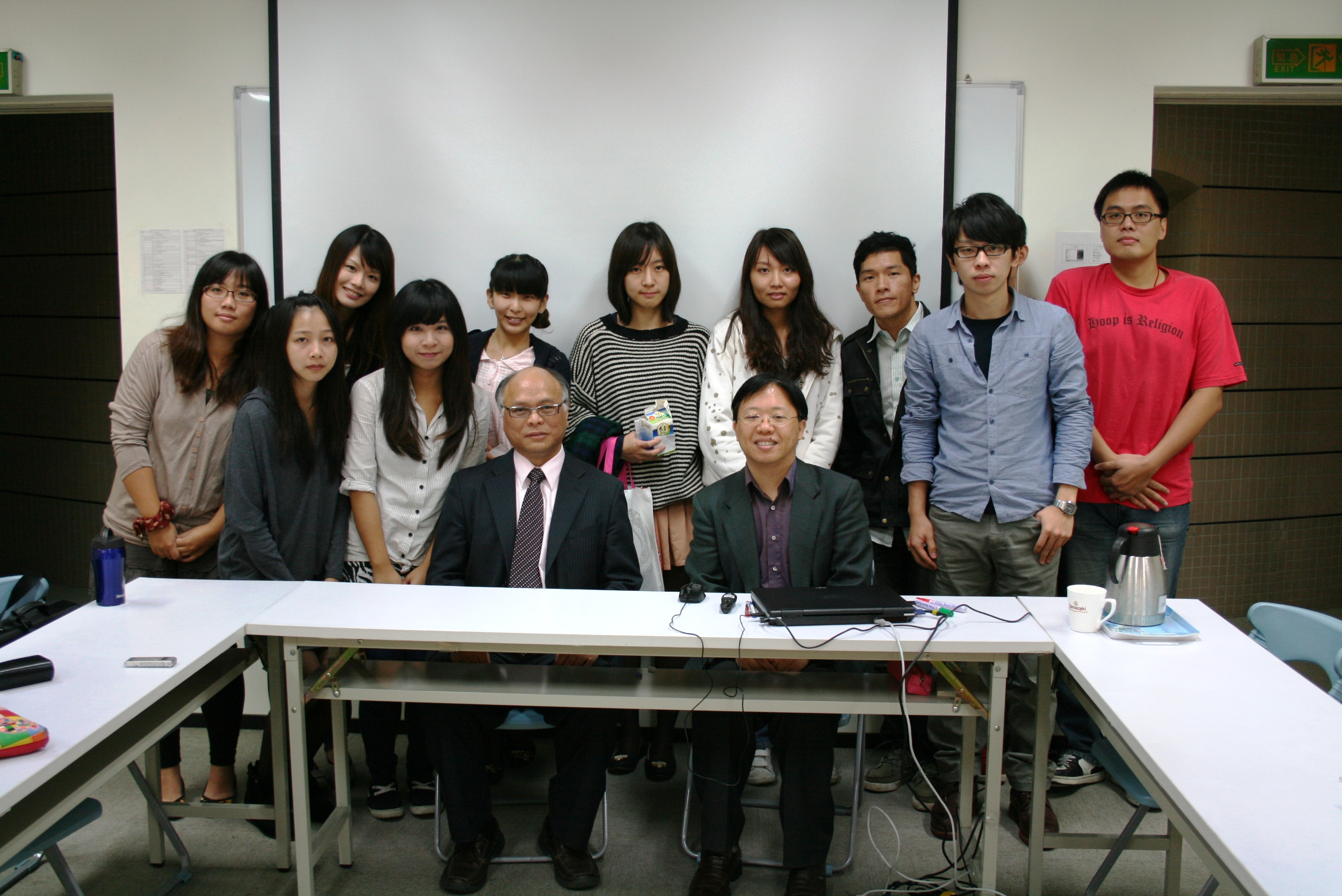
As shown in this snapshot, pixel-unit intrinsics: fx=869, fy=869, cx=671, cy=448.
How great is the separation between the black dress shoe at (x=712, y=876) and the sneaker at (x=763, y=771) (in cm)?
56

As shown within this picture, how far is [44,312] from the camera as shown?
15.8ft

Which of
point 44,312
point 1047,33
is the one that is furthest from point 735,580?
point 44,312

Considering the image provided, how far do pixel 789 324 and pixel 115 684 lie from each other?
2077 millimetres

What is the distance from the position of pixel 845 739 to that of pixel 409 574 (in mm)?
1681

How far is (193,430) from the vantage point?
8.43 ft

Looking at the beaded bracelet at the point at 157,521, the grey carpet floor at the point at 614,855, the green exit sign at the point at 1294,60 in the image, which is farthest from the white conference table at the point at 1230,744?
the beaded bracelet at the point at 157,521

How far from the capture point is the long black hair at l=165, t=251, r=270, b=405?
253cm

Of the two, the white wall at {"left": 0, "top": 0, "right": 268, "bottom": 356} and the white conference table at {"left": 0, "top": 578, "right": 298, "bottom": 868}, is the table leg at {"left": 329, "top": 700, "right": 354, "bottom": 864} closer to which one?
the white conference table at {"left": 0, "top": 578, "right": 298, "bottom": 868}

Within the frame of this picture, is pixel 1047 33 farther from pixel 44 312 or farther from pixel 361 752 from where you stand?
pixel 44 312

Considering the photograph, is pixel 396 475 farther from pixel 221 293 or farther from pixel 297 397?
pixel 221 293

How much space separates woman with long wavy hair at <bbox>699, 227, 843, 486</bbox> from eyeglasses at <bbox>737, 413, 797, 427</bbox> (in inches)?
18.2

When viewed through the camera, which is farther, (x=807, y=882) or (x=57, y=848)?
(x=807, y=882)

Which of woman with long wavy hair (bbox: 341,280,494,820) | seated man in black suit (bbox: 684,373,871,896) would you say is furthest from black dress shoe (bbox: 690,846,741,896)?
woman with long wavy hair (bbox: 341,280,494,820)

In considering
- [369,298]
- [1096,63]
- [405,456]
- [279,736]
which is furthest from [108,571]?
[1096,63]
